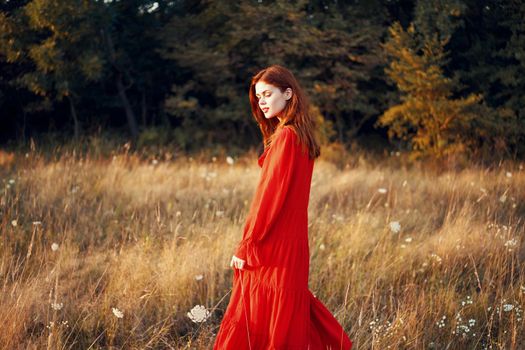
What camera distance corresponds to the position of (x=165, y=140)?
1472cm

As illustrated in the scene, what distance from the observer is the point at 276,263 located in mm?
2398

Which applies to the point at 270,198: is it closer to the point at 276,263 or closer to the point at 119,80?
the point at 276,263

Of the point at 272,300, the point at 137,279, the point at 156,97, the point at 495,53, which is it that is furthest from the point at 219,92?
the point at 272,300

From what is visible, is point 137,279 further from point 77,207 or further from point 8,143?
point 8,143

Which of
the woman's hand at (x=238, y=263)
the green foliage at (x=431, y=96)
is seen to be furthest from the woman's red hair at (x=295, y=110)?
the green foliage at (x=431, y=96)

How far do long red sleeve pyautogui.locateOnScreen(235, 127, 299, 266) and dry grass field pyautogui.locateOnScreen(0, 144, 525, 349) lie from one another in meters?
0.94

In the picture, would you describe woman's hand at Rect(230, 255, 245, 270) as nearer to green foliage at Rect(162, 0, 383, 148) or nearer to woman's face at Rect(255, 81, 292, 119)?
woman's face at Rect(255, 81, 292, 119)

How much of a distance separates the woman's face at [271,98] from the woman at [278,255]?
0.04ft

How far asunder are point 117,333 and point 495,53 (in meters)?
12.5

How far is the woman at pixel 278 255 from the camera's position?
2365 mm

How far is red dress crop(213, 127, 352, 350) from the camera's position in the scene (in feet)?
7.75

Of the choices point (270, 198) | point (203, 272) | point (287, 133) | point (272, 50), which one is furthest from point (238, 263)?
point (272, 50)

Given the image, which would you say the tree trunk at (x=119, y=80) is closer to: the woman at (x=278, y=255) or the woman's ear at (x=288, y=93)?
the woman's ear at (x=288, y=93)

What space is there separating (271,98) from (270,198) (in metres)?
0.51
